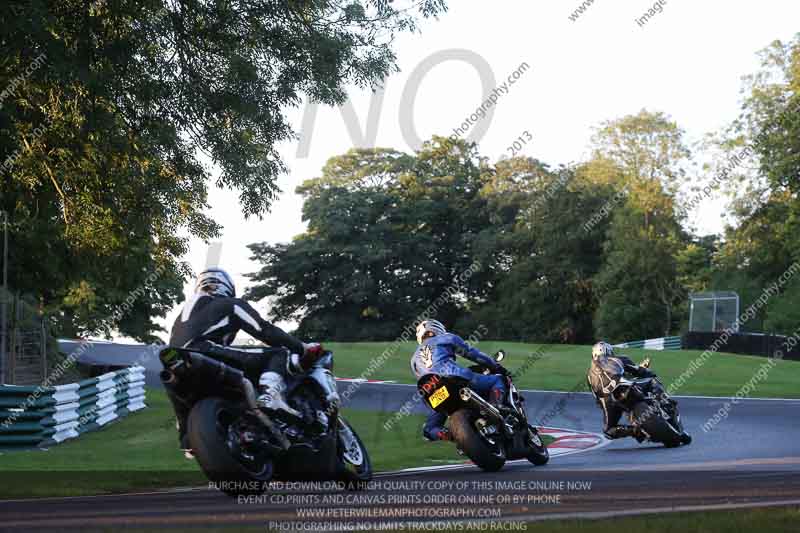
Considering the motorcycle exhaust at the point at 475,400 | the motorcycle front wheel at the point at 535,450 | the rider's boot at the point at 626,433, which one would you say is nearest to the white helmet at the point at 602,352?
the rider's boot at the point at 626,433

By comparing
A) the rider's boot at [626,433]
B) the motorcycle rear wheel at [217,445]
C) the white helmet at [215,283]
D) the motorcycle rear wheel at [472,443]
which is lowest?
the rider's boot at [626,433]

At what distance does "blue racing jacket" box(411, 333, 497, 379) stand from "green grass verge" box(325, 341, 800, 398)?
20.9m

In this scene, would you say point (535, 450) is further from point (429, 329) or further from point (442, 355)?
Answer: point (429, 329)

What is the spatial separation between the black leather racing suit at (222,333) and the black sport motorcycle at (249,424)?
2.6 inches

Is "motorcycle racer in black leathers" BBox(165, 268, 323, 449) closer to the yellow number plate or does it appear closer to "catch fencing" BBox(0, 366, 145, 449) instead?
the yellow number plate

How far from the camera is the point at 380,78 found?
60.2ft

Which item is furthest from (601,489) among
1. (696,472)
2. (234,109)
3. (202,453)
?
(234,109)

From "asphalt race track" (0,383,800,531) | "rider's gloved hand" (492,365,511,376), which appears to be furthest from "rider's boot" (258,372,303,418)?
"rider's gloved hand" (492,365,511,376)

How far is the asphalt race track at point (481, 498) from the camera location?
7496 mm

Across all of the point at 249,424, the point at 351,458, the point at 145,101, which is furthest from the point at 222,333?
the point at 145,101

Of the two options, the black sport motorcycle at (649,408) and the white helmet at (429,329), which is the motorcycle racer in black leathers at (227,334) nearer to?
the white helmet at (429,329)

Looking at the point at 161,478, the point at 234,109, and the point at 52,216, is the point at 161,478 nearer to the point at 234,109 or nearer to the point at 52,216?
the point at 234,109

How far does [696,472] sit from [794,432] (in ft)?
25.9

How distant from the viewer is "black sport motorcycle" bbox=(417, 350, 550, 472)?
1204cm
